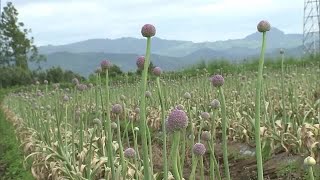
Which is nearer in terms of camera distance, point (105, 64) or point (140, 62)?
point (140, 62)

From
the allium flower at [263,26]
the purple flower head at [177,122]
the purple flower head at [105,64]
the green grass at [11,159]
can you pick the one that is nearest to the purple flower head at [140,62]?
the purple flower head at [105,64]

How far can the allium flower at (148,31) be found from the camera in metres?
2.52

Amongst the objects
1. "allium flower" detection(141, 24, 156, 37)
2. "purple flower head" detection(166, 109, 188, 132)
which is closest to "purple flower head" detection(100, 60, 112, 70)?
"allium flower" detection(141, 24, 156, 37)

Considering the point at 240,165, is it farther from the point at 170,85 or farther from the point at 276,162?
the point at 170,85

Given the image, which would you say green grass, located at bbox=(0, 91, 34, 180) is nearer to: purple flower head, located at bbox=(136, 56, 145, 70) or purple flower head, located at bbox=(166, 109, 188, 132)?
purple flower head, located at bbox=(136, 56, 145, 70)

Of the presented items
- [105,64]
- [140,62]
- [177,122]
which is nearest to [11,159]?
[105,64]

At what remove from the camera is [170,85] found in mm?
11672

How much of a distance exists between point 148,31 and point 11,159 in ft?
21.5

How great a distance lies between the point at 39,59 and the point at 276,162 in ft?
197

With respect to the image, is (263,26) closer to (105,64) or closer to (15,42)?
(105,64)

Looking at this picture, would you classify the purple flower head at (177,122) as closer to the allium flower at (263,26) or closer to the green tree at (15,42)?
the allium flower at (263,26)

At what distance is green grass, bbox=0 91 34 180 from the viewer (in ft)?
23.6

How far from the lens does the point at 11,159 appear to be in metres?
8.55

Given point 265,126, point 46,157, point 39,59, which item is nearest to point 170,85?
point 265,126
